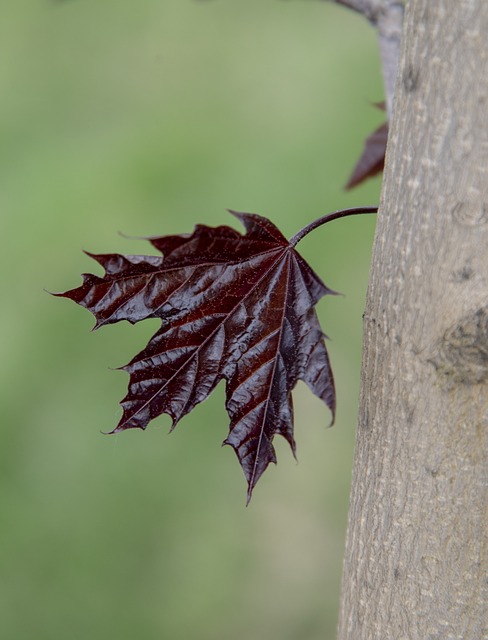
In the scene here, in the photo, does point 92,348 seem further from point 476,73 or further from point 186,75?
point 476,73

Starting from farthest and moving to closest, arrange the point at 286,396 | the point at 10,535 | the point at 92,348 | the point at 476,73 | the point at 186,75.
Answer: the point at 186,75 < the point at 92,348 < the point at 10,535 < the point at 286,396 < the point at 476,73

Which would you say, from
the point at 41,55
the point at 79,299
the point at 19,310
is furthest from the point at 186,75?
the point at 79,299

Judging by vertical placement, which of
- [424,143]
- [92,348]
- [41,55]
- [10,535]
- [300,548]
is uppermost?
[41,55]

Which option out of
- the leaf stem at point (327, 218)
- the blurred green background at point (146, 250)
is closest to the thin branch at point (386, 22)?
the leaf stem at point (327, 218)

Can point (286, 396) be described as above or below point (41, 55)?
below

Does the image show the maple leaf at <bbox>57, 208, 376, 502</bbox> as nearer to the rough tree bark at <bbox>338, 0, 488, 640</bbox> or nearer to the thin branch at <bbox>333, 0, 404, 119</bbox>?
the rough tree bark at <bbox>338, 0, 488, 640</bbox>
